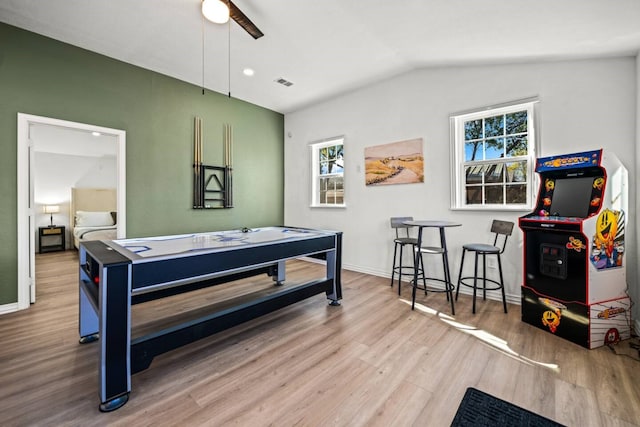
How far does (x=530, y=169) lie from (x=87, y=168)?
10077 millimetres

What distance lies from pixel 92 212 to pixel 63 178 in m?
1.28

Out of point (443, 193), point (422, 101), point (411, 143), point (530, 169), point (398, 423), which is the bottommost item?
point (398, 423)

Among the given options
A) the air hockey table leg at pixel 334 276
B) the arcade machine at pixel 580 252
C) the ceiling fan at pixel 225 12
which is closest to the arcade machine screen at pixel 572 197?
the arcade machine at pixel 580 252

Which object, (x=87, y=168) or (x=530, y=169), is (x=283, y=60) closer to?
(x=530, y=169)

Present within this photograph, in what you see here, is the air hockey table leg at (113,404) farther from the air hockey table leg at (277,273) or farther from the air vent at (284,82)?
the air vent at (284,82)

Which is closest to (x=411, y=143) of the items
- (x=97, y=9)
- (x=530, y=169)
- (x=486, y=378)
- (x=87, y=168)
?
(x=530, y=169)

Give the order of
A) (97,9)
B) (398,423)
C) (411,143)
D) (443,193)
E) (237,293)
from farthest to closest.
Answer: (411,143) → (443,193) → (237,293) → (97,9) → (398,423)

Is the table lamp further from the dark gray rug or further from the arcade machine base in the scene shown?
the arcade machine base

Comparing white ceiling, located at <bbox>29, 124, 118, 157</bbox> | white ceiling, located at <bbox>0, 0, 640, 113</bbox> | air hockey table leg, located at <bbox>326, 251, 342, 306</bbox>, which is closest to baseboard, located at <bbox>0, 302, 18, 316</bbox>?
white ceiling, located at <bbox>0, 0, 640, 113</bbox>

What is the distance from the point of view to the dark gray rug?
145cm

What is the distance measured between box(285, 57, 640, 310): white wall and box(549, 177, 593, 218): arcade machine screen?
58 centimetres

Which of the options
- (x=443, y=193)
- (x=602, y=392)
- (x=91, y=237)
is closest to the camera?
(x=602, y=392)

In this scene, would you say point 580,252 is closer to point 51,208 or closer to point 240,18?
point 240,18

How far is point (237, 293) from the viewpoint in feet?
11.4
